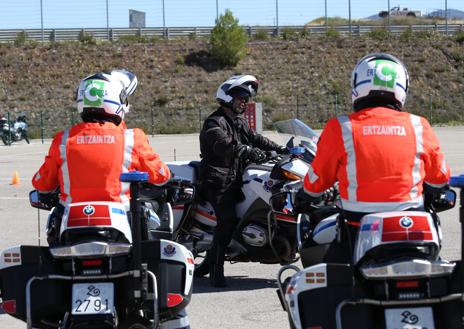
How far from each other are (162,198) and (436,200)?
7.13 ft

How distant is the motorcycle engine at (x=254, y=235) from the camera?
31.3ft

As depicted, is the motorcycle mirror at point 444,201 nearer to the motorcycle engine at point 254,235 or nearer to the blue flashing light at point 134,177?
the blue flashing light at point 134,177

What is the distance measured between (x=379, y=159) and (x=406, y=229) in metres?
0.46

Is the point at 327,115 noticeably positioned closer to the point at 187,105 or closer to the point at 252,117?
the point at 187,105

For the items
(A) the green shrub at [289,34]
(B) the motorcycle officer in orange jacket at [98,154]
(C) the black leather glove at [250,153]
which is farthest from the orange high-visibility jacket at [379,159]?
(A) the green shrub at [289,34]

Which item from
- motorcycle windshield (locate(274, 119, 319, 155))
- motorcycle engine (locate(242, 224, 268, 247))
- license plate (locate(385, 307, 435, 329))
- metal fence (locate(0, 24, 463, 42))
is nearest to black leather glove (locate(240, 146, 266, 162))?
motorcycle windshield (locate(274, 119, 319, 155))

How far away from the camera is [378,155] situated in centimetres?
568

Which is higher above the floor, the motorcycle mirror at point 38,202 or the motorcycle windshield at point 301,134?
the motorcycle windshield at point 301,134

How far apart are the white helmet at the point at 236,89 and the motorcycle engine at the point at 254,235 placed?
3.78 ft

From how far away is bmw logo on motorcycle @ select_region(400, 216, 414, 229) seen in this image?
5410 millimetres

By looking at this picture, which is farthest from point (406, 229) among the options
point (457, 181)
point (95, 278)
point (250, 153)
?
point (250, 153)

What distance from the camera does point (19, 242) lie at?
1233 cm

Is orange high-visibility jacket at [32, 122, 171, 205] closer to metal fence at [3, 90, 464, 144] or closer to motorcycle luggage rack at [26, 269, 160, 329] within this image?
motorcycle luggage rack at [26, 269, 160, 329]

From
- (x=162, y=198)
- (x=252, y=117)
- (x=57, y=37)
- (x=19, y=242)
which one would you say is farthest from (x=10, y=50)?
(x=162, y=198)
